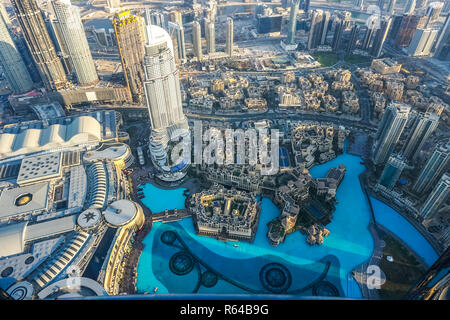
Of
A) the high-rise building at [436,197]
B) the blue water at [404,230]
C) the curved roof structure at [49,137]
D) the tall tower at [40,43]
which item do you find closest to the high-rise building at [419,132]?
the high-rise building at [436,197]

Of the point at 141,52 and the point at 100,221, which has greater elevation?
the point at 141,52

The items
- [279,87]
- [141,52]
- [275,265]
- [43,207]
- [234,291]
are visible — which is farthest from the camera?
[279,87]

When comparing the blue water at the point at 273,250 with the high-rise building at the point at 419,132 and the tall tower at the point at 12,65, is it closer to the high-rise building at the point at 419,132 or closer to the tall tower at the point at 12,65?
the high-rise building at the point at 419,132

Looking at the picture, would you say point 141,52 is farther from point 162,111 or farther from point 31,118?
point 31,118

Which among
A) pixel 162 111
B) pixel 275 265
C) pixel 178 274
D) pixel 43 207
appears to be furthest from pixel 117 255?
pixel 162 111

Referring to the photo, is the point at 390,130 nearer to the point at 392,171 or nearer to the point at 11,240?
the point at 392,171

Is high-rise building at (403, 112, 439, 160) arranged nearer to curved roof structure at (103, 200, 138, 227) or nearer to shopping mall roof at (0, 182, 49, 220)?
curved roof structure at (103, 200, 138, 227)
